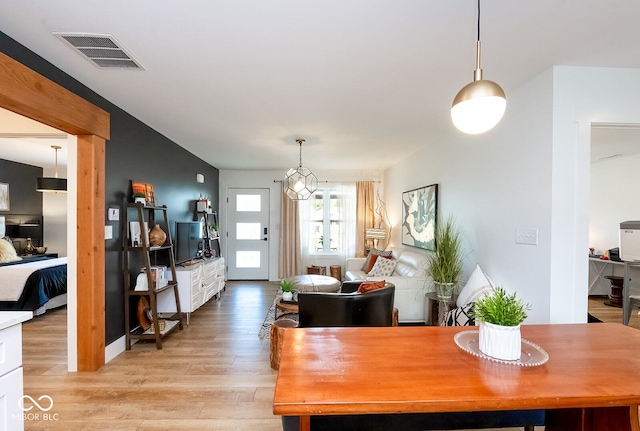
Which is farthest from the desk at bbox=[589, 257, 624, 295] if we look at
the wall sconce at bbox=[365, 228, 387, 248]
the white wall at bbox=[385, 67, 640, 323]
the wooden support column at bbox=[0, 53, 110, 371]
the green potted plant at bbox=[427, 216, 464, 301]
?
the wooden support column at bbox=[0, 53, 110, 371]

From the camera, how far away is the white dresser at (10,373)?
1256mm

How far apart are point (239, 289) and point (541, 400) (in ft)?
17.3

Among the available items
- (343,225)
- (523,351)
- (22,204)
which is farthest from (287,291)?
(22,204)

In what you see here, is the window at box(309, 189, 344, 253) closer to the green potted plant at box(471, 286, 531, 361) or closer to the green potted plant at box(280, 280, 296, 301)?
the green potted plant at box(280, 280, 296, 301)

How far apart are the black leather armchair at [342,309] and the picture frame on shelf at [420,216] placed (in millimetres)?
1428

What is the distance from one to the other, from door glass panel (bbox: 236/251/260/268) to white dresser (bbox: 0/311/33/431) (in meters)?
5.00

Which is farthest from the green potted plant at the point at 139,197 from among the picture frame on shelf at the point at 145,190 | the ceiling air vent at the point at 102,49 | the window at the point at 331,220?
the window at the point at 331,220

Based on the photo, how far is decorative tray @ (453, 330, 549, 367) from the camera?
1.07 metres

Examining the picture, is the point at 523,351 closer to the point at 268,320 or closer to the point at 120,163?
the point at 268,320

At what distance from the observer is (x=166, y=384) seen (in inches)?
91.7

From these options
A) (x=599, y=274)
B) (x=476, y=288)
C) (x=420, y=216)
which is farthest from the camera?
(x=599, y=274)

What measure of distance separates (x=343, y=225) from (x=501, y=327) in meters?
5.21

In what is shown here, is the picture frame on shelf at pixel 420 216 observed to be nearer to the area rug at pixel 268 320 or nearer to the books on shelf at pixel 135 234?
the area rug at pixel 268 320

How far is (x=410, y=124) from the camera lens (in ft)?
10.7
